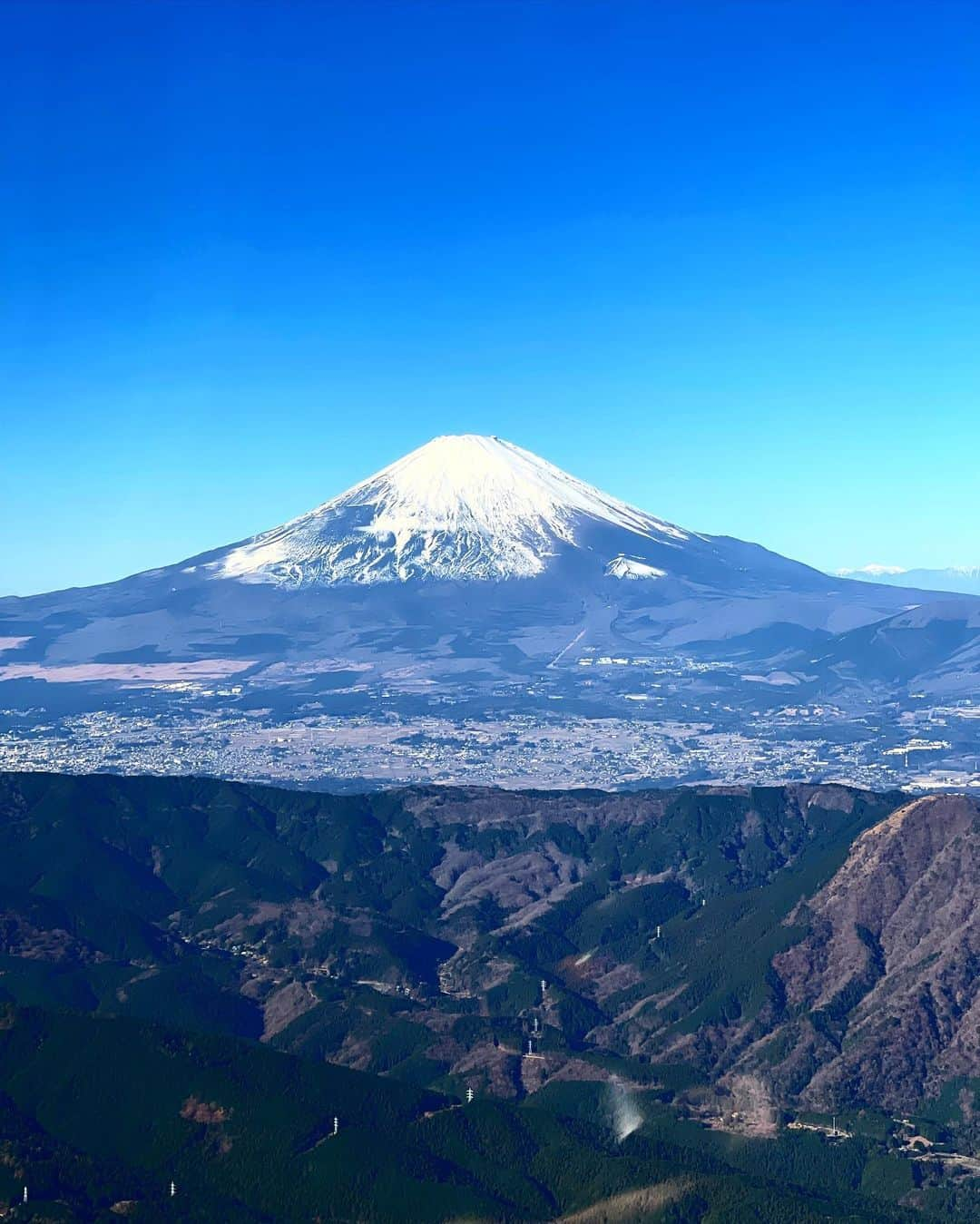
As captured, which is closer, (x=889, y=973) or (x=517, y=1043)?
(x=517, y=1043)

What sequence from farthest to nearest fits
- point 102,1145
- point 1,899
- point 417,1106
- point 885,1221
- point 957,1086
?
point 1,899
point 957,1086
point 417,1106
point 102,1145
point 885,1221

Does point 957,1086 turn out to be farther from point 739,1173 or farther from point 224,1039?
point 224,1039

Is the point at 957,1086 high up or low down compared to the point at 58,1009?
down

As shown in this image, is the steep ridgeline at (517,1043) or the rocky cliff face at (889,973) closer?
the steep ridgeline at (517,1043)

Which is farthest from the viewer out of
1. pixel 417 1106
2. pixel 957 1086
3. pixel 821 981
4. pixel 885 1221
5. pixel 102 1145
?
pixel 821 981

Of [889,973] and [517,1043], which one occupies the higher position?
[889,973]

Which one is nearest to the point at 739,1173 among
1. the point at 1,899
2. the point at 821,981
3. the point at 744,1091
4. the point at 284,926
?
the point at 744,1091

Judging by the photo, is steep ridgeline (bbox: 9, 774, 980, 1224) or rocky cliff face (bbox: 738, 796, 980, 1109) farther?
rocky cliff face (bbox: 738, 796, 980, 1109)

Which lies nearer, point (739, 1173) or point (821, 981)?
point (739, 1173)
